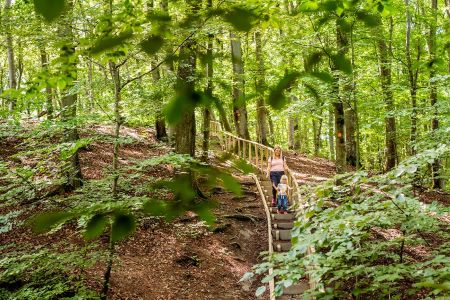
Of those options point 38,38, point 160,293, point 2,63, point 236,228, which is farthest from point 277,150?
point 2,63

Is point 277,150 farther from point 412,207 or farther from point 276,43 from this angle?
point 412,207

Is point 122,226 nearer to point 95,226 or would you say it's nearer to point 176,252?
point 95,226

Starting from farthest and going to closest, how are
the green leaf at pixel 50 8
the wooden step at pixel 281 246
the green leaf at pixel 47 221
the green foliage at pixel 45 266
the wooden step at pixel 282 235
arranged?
the wooden step at pixel 282 235 → the wooden step at pixel 281 246 → the green foliage at pixel 45 266 → the green leaf at pixel 47 221 → the green leaf at pixel 50 8

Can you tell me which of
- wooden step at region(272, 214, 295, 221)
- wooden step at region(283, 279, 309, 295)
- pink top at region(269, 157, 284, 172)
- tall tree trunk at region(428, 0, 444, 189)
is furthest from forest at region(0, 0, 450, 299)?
pink top at region(269, 157, 284, 172)

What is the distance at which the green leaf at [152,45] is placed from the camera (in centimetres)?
103

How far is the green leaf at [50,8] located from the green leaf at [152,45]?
11.2 inches

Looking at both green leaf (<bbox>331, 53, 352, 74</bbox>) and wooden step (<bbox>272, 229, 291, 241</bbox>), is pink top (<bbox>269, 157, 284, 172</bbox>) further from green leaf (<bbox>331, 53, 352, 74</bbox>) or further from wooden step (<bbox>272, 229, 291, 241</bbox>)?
green leaf (<bbox>331, 53, 352, 74</bbox>)

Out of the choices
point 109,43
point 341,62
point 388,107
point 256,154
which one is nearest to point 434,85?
point 388,107

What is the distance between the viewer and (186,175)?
1.11 metres

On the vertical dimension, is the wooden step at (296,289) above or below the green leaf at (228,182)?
below

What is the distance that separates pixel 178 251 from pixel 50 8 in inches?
338

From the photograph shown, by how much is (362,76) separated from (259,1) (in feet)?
26.3

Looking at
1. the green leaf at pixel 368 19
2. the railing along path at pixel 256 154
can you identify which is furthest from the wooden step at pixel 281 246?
the green leaf at pixel 368 19

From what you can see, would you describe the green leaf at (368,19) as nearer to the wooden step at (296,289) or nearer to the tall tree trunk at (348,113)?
the wooden step at (296,289)
